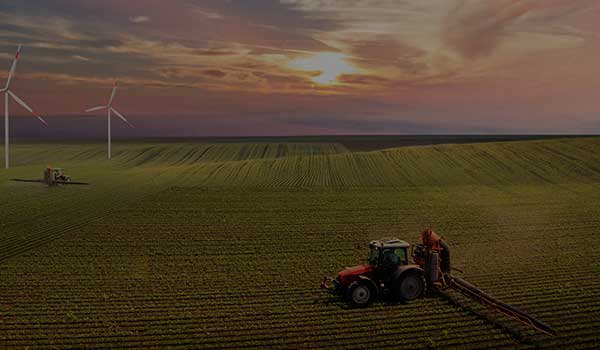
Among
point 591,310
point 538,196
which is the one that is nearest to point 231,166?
point 538,196

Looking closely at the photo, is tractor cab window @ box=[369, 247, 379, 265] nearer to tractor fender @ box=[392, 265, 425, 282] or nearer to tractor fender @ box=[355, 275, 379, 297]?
tractor fender @ box=[355, 275, 379, 297]

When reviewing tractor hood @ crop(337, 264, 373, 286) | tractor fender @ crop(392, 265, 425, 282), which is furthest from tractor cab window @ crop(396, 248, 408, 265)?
tractor hood @ crop(337, 264, 373, 286)

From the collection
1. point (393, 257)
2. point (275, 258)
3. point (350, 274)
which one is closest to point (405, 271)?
point (393, 257)

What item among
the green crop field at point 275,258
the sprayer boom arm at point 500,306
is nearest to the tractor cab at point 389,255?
the green crop field at point 275,258

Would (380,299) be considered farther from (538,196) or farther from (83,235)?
(538,196)

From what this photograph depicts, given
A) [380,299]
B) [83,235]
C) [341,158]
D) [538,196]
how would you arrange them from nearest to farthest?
[380,299]
[83,235]
[538,196]
[341,158]

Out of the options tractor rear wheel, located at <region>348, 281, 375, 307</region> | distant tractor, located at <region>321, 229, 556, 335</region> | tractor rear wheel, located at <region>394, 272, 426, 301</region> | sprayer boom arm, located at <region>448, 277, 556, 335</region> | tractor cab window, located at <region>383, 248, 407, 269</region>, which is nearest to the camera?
sprayer boom arm, located at <region>448, 277, 556, 335</region>

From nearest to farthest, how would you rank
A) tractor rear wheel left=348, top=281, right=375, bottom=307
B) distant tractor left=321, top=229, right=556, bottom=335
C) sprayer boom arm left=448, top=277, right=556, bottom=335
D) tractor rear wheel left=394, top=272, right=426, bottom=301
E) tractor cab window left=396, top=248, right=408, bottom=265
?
sprayer boom arm left=448, top=277, right=556, bottom=335, tractor rear wheel left=348, top=281, right=375, bottom=307, distant tractor left=321, top=229, right=556, bottom=335, tractor rear wheel left=394, top=272, right=426, bottom=301, tractor cab window left=396, top=248, right=408, bottom=265

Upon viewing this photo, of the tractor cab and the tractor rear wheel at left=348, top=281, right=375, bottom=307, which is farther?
the tractor cab
